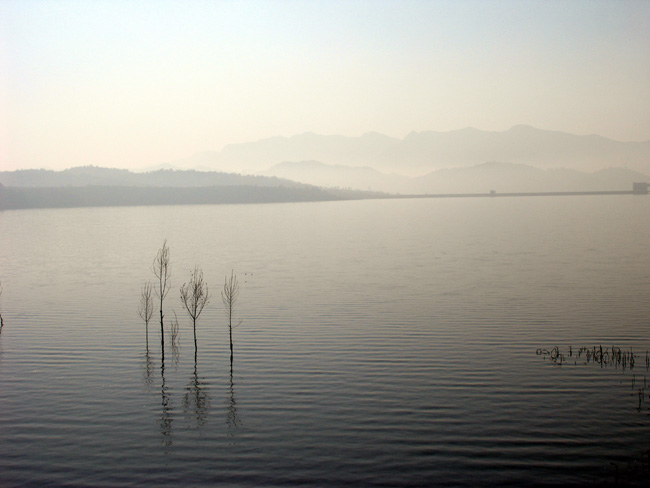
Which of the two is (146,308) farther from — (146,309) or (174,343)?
(174,343)

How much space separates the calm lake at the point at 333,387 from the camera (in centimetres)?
1973

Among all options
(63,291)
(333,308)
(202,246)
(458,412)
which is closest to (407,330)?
(333,308)

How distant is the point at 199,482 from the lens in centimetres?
1877

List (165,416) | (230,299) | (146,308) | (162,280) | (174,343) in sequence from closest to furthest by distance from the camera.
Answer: (165,416) < (230,299) < (146,308) < (174,343) < (162,280)

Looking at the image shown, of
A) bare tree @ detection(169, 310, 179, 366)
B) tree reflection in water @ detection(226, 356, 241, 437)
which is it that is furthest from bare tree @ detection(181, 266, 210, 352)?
tree reflection in water @ detection(226, 356, 241, 437)

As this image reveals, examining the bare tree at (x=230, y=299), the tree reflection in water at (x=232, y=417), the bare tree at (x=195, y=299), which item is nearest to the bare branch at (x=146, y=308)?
the bare tree at (x=195, y=299)

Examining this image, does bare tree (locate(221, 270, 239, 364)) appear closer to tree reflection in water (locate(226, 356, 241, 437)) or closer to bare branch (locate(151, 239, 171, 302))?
bare branch (locate(151, 239, 171, 302))

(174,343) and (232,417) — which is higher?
(174,343)

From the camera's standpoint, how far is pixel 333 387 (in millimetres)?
27250

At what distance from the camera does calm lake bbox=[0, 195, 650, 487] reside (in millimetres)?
19734

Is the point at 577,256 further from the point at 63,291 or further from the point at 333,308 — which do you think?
the point at 63,291

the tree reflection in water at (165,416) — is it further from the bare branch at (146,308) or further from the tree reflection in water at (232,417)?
the bare branch at (146,308)

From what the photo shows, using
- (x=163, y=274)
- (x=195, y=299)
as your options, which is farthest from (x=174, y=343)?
(x=163, y=274)

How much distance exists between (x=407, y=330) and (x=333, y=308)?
387 inches
